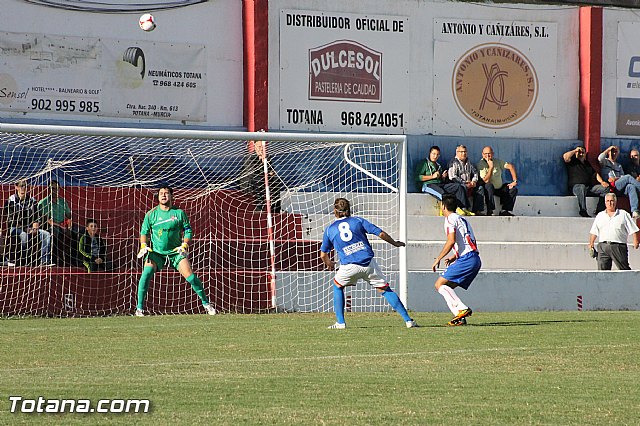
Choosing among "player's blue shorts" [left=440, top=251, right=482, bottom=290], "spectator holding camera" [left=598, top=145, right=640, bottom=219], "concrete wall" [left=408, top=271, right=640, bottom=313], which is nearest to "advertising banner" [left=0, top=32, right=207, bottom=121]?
"concrete wall" [left=408, top=271, right=640, bottom=313]

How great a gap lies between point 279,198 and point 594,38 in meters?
8.35

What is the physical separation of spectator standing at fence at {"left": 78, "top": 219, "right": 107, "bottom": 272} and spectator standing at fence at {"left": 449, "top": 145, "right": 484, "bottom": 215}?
23.5ft

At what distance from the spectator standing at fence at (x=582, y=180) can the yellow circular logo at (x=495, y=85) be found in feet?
5.01

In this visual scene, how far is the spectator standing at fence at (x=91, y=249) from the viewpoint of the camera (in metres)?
17.2

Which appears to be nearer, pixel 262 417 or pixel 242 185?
pixel 262 417

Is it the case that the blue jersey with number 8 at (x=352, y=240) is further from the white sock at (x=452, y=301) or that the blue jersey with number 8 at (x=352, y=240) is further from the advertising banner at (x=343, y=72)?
the advertising banner at (x=343, y=72)

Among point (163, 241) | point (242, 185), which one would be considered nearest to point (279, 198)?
point (242, 185)

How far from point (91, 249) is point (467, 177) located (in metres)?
7.58

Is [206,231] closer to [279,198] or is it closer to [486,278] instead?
[279,198]

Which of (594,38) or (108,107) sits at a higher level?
(594,38)

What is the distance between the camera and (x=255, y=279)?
1795 cm

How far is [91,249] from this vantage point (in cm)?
1736
